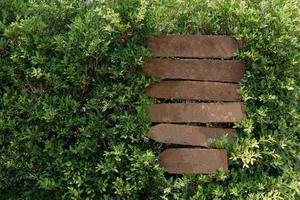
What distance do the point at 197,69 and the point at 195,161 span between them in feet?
2.06

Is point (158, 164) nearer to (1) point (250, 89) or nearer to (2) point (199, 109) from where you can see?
(2) point (199, 109)

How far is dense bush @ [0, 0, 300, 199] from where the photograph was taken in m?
3.64

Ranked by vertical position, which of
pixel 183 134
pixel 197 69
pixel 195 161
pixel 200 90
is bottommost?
pixel 195 161

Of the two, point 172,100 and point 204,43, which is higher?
point 204,43

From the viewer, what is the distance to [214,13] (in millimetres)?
3863

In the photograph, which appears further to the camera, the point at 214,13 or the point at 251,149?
the point at 214,13

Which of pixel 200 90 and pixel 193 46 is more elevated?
pixel 193 46

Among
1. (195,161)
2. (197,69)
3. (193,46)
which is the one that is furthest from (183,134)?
(193,46)

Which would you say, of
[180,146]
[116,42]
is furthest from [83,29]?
[180,146]

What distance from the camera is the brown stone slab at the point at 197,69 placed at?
3725 millimetres

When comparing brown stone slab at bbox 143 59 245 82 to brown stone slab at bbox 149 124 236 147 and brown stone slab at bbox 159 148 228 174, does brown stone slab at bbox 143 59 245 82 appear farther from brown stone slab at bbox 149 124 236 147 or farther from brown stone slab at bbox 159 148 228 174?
brown stone slab at bbox 159 148 228 174

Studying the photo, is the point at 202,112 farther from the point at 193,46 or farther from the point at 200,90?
the point at 193,46

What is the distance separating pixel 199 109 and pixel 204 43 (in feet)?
1.51

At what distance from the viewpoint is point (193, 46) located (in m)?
3.75
